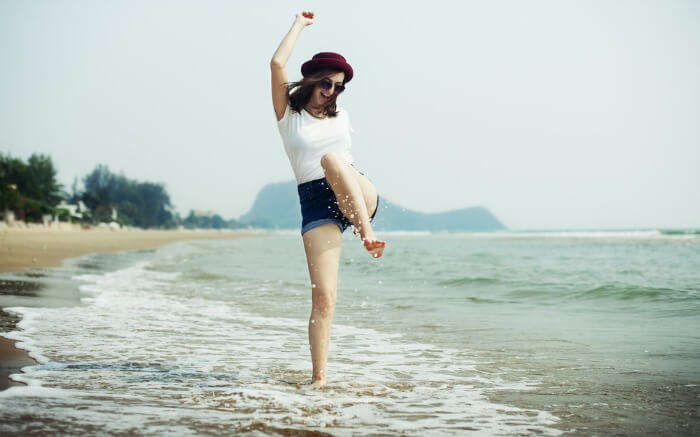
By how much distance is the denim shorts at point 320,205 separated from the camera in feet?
11.7

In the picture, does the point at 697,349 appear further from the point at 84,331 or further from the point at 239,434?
the point at 84,331

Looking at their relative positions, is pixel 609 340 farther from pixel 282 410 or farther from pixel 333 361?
pixel 282 410

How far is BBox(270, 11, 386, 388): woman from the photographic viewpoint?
3447 mm

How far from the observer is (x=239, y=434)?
8.87 feet

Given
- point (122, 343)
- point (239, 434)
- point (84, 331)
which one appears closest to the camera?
point (239, 434)

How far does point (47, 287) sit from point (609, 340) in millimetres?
7287

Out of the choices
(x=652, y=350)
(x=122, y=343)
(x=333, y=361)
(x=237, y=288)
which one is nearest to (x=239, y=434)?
(x=333, y=361)

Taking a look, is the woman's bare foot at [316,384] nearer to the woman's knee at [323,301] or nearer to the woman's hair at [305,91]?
the woman's knee at [323,301]

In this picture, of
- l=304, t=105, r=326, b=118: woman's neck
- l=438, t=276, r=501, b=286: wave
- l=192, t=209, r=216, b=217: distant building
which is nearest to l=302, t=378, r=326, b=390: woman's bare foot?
l=304, t=105, r=326, b=118: woman's neck

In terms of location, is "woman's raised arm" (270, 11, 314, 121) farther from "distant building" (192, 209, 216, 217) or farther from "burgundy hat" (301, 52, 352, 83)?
"distant building" (192, 209, 216, 217)

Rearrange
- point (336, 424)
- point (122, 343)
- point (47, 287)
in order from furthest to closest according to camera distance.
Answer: point (47, 287) → point (122, 343) → point (336, 424)

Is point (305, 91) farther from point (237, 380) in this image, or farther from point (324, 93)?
point (237, 380)

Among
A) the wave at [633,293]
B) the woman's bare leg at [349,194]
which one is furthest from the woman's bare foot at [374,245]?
the wave at [633,293]

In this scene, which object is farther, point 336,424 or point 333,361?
point 333,361
